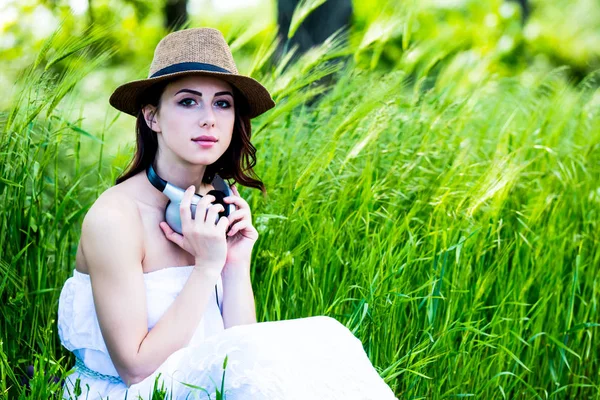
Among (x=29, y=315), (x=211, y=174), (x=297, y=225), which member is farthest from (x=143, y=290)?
(x=297, y=225)

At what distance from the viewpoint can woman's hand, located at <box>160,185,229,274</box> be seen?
2076 mm

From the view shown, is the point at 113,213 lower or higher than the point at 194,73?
lower

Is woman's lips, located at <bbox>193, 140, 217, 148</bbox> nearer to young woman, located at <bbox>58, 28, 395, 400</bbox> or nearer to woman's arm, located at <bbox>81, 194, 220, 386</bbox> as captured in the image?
young woman, located at <bbox>58, 28, 395, 400</bbox>

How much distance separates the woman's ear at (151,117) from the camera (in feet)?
7.36

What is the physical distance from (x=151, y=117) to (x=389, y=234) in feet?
3.17

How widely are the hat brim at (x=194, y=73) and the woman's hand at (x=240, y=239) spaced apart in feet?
0.98

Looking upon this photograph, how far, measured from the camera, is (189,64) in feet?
7.02

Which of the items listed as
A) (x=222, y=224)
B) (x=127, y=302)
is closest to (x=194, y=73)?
(x=222, y=224)

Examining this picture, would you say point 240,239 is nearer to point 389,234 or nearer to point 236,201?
point 236,201

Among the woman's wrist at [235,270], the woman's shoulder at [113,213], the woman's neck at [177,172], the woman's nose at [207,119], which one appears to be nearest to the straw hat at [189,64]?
the woman's nose at [207,119]

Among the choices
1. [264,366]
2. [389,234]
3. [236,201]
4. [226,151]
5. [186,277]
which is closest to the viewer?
[264,366]

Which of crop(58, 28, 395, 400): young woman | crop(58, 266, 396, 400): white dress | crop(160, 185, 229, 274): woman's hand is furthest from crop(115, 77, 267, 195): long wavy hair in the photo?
crop(58, 266, 396, 400): white dress

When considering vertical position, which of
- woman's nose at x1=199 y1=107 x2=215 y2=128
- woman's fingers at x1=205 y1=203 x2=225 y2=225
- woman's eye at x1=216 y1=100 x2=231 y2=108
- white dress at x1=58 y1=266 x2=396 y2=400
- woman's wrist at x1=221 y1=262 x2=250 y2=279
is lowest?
white dress at x1=58 y1=266 x2=396 y2=400

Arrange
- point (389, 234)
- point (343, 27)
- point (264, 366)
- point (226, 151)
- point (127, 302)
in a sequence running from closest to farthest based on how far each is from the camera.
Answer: point (264, 366), point (127, 302), point (226, 151), point (389, 234), point (343, 27)
